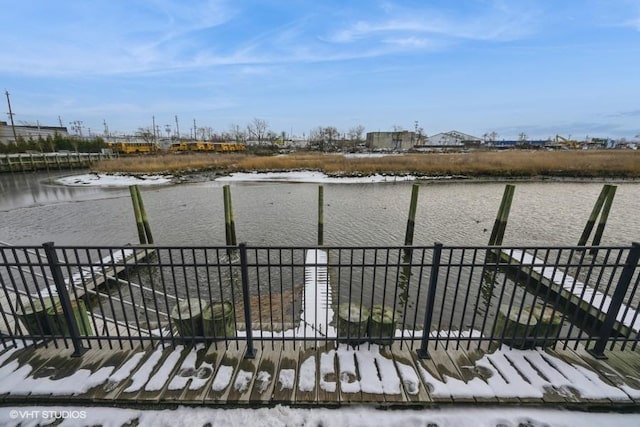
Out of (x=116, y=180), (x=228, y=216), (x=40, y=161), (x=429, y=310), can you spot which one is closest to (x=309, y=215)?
(x=228, y=216)

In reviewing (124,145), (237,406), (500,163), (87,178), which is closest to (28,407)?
(237,406)

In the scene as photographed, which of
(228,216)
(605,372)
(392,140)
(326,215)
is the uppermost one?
(392,140)

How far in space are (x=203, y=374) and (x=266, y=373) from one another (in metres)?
0.73

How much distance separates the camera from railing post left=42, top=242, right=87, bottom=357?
310 centimetres

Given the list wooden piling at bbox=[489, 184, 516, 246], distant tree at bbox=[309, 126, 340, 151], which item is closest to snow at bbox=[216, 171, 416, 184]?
wooden piling at bbox=[489, 184, 516, 246]

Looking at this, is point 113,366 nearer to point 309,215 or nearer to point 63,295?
point 63,295

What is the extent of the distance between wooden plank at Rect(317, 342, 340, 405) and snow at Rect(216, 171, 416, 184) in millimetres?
26288

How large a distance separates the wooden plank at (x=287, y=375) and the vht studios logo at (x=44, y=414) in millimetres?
1957

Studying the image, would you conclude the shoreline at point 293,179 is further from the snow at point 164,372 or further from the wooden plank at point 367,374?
the snow at point 164,372

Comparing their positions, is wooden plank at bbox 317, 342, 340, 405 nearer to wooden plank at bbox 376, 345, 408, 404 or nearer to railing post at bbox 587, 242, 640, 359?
wooden plank at bbox 376, 345, 408, 404

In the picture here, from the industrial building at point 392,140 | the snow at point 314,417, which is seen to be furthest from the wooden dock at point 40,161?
the industrial building at point 392,140

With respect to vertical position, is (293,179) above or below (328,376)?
below

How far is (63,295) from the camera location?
130 inches

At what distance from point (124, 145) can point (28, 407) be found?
77218mm
